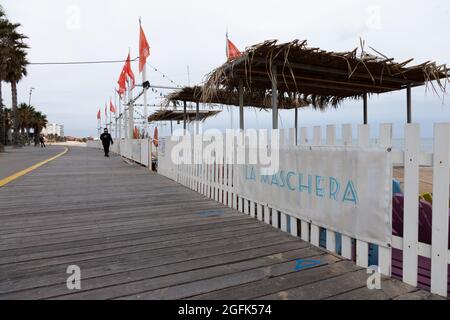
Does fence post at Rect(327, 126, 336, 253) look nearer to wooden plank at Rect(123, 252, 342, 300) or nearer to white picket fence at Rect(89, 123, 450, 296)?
white picket fence at Rect(89, 123, 450, 296)

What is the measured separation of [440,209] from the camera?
2.32m

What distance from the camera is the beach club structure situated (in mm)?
2461

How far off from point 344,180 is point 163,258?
176 centimetres

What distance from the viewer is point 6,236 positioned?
12.3ft

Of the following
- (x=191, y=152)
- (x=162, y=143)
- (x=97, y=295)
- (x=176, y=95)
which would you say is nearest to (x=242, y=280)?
(x=97, y=295)

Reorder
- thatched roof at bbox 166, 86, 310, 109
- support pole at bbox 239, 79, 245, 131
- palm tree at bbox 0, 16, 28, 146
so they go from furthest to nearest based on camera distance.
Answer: palm tree at bbox 0, 16, 28, 146 → thatched roof at bbox 166, 86, 310, 109 → support pole at bbox 239, 79, 245, 131

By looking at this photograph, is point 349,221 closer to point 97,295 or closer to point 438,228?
point 438,228

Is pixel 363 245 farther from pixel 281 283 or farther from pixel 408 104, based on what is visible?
pixel 408 104

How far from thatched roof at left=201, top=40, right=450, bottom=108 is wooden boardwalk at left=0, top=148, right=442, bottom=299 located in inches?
86.6

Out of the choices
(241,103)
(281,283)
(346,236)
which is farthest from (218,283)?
(241,103)

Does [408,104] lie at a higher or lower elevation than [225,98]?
lower

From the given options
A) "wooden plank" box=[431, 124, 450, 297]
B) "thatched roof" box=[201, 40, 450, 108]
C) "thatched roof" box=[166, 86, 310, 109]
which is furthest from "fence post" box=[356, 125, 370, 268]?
"thatched roof" box=[166, 86, 310, 109]

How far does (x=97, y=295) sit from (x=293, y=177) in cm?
229

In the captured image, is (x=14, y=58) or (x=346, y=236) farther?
(x=14, y=58)
